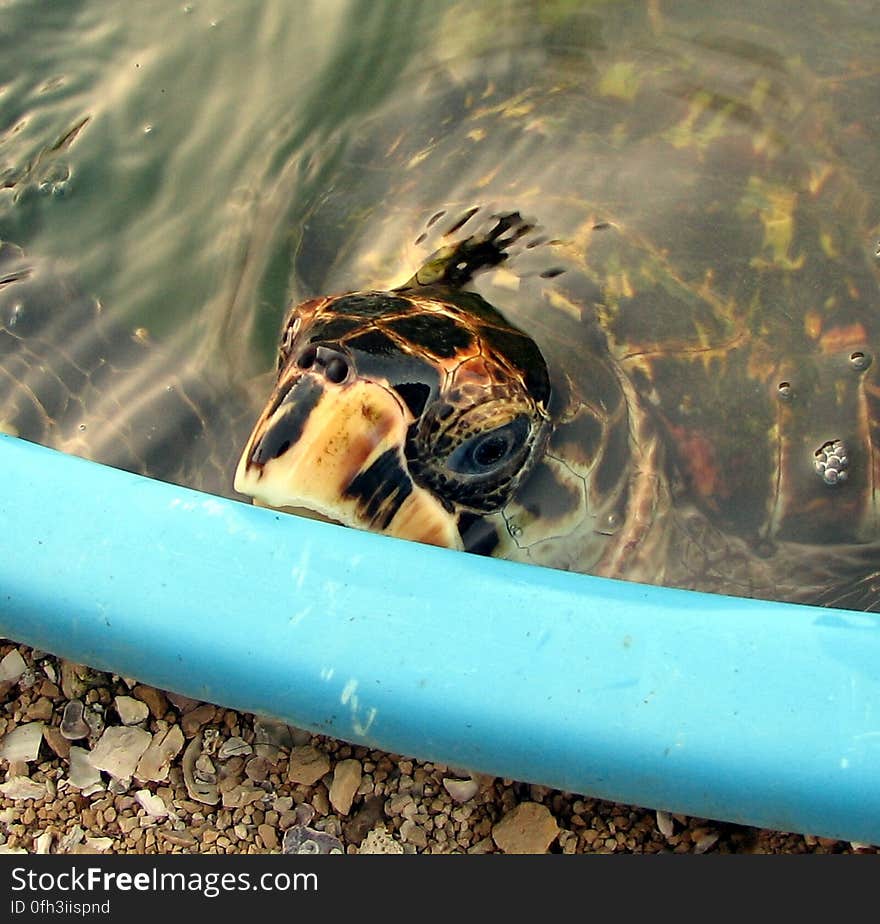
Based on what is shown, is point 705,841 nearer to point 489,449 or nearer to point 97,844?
point 489,449

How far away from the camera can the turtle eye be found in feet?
5.59

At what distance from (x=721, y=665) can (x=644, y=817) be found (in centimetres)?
47

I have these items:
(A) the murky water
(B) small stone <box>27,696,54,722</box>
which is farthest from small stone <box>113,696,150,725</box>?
(A) the murky water

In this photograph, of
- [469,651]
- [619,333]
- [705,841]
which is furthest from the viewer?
[619,333]

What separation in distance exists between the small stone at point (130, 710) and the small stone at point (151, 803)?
0.37ft

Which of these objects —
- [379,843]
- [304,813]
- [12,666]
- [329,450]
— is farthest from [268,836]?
[329,450]

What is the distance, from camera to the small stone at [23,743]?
184 cm

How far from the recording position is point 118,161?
2547mm

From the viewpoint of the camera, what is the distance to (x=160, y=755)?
1.82m

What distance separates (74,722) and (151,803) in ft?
0.61

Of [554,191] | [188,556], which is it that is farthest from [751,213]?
[188,556]

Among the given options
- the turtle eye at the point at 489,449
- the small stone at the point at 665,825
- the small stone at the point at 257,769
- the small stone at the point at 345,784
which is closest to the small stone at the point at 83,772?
the small stone at the point at 257,769

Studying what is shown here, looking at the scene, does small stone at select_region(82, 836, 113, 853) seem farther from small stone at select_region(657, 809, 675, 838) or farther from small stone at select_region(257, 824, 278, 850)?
small stone at select_region(657, 809, 675, 838)

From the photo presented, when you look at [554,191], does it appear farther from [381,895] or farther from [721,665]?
[381,895]
